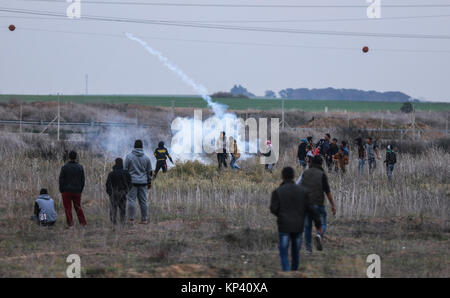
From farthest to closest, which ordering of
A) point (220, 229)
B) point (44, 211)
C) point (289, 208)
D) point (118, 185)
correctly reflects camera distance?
point (44, 211)
point (220, 229)
point (118, 185)
point (289, 208)

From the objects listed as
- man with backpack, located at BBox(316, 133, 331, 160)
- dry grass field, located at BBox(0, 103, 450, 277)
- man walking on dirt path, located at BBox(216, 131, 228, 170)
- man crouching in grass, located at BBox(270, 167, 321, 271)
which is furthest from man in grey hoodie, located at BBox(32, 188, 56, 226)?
man with backpack, located at BBox(316, 133, 331, 160)

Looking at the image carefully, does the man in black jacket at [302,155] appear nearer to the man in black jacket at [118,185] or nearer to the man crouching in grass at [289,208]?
the man in black jacket at [118,185]

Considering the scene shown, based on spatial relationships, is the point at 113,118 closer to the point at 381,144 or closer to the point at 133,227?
the point at 381,144

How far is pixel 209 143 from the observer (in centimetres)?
3241

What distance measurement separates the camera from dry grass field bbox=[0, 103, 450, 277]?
437 inches

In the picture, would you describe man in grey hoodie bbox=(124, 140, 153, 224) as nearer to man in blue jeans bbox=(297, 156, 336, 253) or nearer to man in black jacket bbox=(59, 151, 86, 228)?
man in black jacket bbox=(59, 151, 86, 228)

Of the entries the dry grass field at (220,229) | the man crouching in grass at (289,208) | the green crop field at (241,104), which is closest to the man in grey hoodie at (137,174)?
the dry grass field at (220,229)

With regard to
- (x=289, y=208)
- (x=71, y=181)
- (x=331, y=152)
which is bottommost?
(x=289, y=208)

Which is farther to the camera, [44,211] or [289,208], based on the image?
[44,211]

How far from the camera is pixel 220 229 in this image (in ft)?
48.9

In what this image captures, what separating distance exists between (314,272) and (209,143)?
72.4ft

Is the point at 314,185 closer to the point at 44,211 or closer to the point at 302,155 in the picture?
the point at 44,211

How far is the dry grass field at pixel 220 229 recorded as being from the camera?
1111cm

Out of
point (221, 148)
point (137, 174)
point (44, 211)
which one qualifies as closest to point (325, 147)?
point (221, 148)
